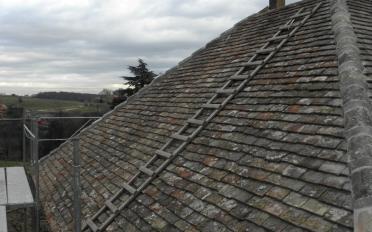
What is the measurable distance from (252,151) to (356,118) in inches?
51.1

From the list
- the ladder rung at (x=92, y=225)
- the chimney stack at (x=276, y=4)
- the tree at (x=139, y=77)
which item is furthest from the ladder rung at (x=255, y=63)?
the tree at (x=139, y=77)

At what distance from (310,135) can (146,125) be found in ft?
16.1

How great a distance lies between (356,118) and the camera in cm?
418

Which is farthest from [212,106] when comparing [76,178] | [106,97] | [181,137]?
[106,97]

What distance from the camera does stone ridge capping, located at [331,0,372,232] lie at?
117 inches

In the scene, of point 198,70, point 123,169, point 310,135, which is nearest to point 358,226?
point 310,135

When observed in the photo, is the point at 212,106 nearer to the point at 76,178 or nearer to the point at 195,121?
the point at 195,121

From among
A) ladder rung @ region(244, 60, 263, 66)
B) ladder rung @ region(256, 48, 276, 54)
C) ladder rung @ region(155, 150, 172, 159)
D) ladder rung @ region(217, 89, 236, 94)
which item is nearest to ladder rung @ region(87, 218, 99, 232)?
ladder rung @ region(155, 150, 172, 159)

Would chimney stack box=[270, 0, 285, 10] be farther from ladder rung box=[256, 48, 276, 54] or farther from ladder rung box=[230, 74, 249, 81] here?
ladder rung box=[230, 74, 249, 81]

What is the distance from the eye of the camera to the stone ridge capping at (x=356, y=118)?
298 cm

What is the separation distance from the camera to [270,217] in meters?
3.82

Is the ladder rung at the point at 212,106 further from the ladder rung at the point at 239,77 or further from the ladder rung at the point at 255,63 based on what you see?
the ladder rung at the point at 255,63

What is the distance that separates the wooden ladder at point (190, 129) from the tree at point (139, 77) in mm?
22464

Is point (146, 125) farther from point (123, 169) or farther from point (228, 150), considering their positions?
point (228, 150)
